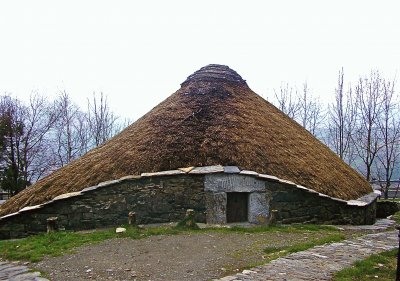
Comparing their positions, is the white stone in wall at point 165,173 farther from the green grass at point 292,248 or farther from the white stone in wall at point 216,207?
the green grass at point 292,248

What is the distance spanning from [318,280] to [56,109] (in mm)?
28732

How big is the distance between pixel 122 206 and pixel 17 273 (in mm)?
4073

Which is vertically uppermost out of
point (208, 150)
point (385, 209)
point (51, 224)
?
point (208, 150)

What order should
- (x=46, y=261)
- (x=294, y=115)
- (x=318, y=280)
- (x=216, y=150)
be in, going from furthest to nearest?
1. (x=294, y=115)
2. (x=216, y=150)
3. (x=46, y=261)
4. (x=318, y=280)

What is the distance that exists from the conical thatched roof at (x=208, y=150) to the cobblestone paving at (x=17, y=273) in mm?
3836

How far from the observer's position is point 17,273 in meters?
6.00

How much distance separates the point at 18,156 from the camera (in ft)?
69.3

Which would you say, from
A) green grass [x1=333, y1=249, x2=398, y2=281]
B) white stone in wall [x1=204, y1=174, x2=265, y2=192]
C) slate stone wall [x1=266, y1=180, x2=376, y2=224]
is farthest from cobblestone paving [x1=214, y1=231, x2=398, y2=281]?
white stone in wall [x1=204, y1=174, x2=265, y2=192]

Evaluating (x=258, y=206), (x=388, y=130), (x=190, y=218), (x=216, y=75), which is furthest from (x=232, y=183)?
(x=388, y=130)

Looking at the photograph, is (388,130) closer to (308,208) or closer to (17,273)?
(308,208)

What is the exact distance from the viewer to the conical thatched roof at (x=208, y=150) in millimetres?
10641

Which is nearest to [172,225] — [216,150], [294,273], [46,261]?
[216,150]

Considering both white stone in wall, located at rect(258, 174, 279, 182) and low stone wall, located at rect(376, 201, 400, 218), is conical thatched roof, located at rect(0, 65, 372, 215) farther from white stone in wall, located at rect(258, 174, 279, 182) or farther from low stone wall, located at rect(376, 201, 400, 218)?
low stone wall, located at rect(376, 201, 400, 218)

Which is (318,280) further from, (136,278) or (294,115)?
(294,115)
